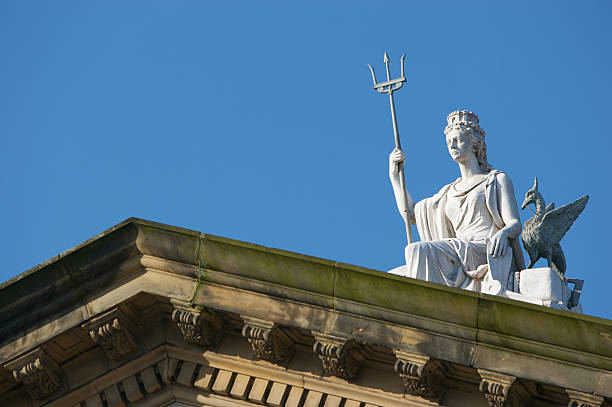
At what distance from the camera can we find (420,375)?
64.0 feet

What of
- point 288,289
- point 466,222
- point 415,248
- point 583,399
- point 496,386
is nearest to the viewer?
point 583,399

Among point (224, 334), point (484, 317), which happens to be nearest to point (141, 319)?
point (224, 334)

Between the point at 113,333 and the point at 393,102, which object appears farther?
the point at 393,102

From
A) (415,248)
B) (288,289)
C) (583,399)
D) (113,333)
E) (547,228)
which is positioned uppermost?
(547,228)

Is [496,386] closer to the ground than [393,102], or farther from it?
closer to the ground

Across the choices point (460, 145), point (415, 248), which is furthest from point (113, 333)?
point (460, 145)

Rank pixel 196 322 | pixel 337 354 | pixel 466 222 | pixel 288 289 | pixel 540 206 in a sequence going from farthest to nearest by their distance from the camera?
pixel 540 206 → pixel 466 222 → pixel 196 322 → pixel 288 289 → pixel 337 354

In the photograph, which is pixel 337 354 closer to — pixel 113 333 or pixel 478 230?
pixel 113 333

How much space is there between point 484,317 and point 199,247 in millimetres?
3335

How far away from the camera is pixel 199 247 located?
810 inches

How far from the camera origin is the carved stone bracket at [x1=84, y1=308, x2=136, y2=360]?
20.6 metres

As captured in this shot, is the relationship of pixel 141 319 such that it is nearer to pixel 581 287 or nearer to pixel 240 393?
pixel 240 393

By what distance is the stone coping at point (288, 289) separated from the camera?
19.5 m

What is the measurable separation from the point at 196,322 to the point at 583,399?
4.38 m
